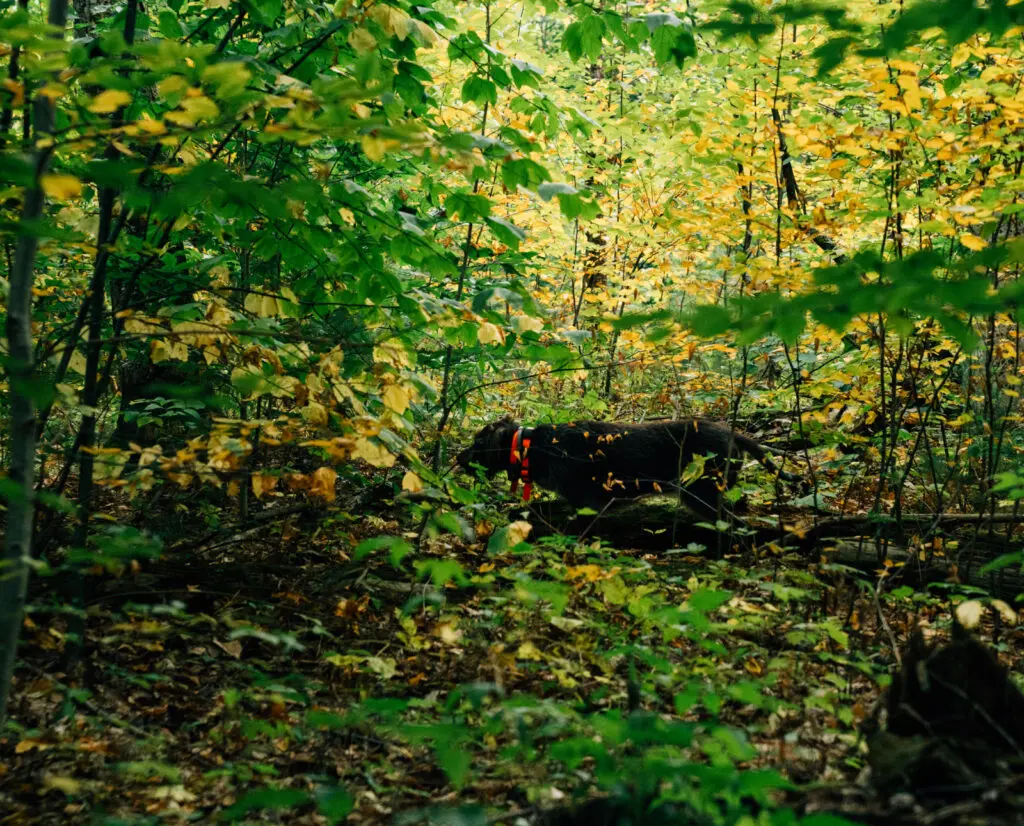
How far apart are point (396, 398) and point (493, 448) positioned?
4.18 meters

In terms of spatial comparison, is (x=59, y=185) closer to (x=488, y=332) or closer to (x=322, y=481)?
(x=322, y=481)

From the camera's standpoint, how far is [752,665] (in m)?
3.89

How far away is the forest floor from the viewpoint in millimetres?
2775

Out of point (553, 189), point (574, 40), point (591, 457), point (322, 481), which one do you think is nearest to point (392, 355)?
point (322, 481)

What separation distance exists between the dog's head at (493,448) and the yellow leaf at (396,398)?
404cm

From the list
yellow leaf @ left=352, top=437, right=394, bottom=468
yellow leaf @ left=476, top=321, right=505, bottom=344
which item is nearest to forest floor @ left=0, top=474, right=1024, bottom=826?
yellow leaf @ left=352, top=437, right=394, bottom=468

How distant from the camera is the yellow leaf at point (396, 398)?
11.3 ft

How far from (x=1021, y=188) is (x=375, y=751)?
464cm

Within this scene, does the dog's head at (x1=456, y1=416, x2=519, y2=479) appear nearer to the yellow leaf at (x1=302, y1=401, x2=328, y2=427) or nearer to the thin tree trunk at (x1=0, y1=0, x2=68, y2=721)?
the yellow leaf at (x1=302, y1=401, x2=328, y2=427)

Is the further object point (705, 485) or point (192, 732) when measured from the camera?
point (705, 485)

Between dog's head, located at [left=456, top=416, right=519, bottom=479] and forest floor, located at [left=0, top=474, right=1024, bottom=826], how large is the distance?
218cm

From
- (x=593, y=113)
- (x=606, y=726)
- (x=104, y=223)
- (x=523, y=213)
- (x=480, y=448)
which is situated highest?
(x=593, y=113)

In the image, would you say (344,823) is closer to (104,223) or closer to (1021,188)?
(104,223)

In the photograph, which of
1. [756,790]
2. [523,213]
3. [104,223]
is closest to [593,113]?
[523,213]
